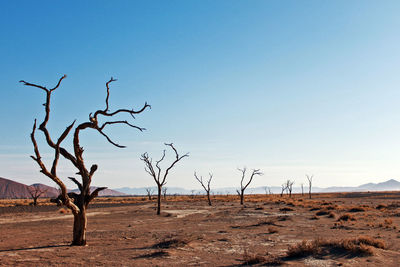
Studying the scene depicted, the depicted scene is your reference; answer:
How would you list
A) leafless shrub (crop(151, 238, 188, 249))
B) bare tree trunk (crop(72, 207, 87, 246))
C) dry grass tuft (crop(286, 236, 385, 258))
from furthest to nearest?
leafless shrub (crop(151, 238, 188, 249)) → bare tree trunk (crop(72, 207, 87, 246)) → dry grass tuft (crop(286, 236, 385, 258))

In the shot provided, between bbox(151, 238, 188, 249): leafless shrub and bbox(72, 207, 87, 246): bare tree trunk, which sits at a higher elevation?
bbox(72, 207, 87, 246): bare tree trunk

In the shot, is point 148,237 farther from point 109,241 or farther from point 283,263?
point 283,263

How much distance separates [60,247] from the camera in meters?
13.9

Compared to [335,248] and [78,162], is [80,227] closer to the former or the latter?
[78,162]

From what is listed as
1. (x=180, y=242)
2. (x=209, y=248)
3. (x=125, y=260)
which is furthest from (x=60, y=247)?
(x=209, y=248)

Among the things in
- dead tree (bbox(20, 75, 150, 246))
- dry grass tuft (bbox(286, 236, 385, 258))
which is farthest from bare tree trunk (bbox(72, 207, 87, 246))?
dry grass tuft (bbox(286, 236, 385, 258))

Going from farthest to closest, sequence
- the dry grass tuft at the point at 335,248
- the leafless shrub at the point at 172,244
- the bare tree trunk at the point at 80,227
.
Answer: the leafless shrub at the point at 172,244
the bare tree trunk at the point at 80,227
the dry grass tuft at the point at 335,248

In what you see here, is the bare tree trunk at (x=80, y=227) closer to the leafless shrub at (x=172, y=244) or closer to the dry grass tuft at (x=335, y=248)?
the leafless shrub at (x=172, y=244)

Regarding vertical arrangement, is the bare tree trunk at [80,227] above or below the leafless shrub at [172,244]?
above

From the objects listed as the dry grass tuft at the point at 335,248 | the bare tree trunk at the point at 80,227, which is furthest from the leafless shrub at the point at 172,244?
the dry grass tuft at the point at 335,248

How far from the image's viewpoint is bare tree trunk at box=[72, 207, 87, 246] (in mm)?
13469

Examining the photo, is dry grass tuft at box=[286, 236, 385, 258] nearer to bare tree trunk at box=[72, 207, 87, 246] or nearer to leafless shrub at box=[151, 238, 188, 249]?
leafless shrub at box=[151, 238, 188, 249]

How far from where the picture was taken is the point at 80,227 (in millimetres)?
13805

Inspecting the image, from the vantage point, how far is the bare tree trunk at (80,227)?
13.5 metres
